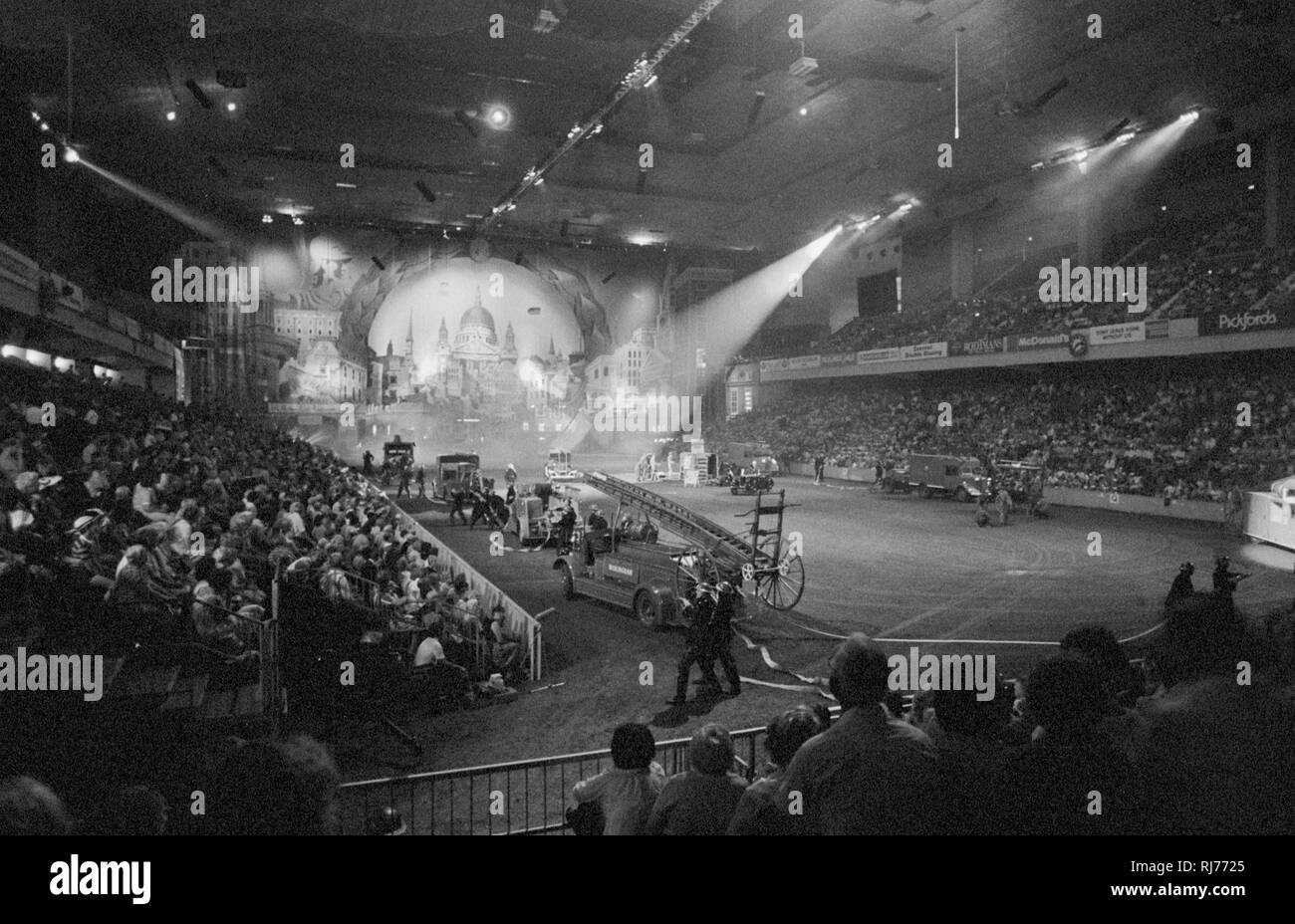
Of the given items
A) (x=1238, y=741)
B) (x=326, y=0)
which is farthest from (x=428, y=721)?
(x=326, y=0)

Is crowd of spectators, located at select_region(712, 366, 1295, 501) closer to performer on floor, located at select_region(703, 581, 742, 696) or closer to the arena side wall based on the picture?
the arena side wall

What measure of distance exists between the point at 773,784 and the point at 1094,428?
1202 inches

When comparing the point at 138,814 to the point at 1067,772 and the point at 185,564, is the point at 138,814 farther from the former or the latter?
the point at 185,564

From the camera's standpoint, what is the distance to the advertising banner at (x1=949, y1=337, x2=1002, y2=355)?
33.1m

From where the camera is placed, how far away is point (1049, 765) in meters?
2.47

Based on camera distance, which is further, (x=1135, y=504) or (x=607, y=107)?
(x=607, y=107)

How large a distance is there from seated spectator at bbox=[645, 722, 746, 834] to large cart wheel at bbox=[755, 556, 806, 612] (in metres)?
8.19

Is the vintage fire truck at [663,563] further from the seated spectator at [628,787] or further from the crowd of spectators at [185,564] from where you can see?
the seated spectator at [628,787]

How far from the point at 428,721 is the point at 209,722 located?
2.25m

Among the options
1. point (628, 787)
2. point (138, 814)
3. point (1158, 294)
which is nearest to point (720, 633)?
point (628, 787)

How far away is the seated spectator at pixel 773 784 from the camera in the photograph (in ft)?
8.53
